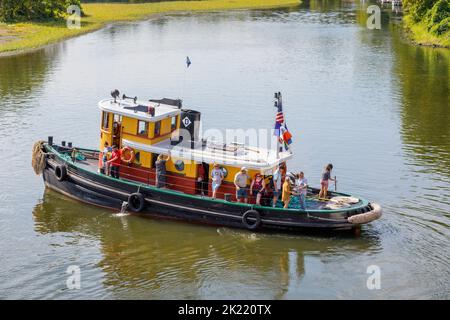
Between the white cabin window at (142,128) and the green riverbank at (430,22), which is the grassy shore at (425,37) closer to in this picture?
the green riverbank at (430,22)

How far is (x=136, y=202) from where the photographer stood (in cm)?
2700

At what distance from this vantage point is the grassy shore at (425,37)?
68750 mm

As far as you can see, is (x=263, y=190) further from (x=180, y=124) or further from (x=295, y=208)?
(x=180, y=124)

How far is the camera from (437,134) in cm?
3916

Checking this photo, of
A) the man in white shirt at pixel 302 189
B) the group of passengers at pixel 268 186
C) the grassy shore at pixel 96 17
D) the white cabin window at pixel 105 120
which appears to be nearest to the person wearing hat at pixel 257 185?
the group of passengers at pixel 268 186

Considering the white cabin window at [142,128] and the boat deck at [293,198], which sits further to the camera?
the white cabin window at [142,128]

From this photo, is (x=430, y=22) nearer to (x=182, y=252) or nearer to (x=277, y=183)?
(x=277, y=183)

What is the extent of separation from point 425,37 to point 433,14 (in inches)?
106

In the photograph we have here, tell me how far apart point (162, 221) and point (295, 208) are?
4994mm

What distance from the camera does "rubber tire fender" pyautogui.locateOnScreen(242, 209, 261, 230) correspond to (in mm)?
→ 25266

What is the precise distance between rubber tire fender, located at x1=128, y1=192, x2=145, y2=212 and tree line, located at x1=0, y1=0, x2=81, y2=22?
188 ft

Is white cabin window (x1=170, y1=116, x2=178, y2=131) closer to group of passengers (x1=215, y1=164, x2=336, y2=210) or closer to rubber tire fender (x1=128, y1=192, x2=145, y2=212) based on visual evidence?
rubber tire fender (x1=128, y1=192, x2=145, y2=212)

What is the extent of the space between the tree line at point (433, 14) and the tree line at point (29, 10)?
3831 cm

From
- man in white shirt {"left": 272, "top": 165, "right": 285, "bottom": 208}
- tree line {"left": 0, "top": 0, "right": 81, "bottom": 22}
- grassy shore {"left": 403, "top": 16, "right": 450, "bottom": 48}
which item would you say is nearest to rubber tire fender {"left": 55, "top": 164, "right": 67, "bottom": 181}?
man in white shirt {"left": 272, "top": 165, "right": 285, "bottom": 208}
